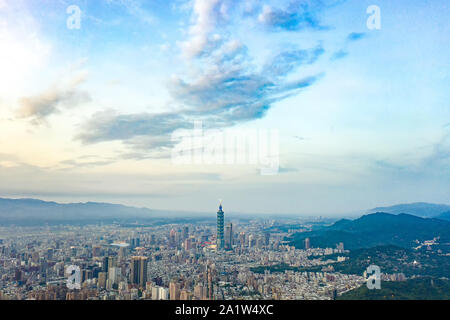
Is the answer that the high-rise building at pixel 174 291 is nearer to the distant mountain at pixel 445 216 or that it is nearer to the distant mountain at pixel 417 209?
the distant mountain at pixel 417 209

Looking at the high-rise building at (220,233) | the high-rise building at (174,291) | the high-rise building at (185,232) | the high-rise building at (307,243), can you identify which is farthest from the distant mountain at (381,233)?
the high-rise building at (174,291)

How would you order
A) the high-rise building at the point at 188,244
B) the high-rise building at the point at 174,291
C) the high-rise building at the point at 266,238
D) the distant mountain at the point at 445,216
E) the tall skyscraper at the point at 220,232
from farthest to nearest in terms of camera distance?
1. the distant mountain at the point at 445,216
2. the high-rise building at the point at 266,238
3. the tall skyscraper at the point at 220,232
4. the high-rise building at the point at 188,244
5. the high-rise building at the point at 174,291

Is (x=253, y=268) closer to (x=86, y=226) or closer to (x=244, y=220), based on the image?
(x=244, y=220)

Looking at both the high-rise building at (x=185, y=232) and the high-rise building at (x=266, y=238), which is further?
the high-rise building at (x=266, y=238)

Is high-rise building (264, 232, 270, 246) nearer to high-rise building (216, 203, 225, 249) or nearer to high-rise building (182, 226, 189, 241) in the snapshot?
high-rise building (216, 203, 225, 249)

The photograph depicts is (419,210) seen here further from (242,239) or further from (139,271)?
(139,271)

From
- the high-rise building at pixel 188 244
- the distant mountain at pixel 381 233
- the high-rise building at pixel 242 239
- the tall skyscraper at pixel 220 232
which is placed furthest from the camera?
the distant mountain at pixel 381 233

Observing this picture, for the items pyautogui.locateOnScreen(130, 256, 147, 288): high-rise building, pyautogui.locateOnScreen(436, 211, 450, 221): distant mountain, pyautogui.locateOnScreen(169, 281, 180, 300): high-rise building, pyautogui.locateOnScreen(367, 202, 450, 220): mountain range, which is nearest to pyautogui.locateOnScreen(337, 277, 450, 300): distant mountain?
pyautogui.locateOnScreen(169, 281, 180, 300): high-rise building

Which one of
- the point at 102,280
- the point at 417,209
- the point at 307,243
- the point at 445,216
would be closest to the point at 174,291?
the point at 102,280
